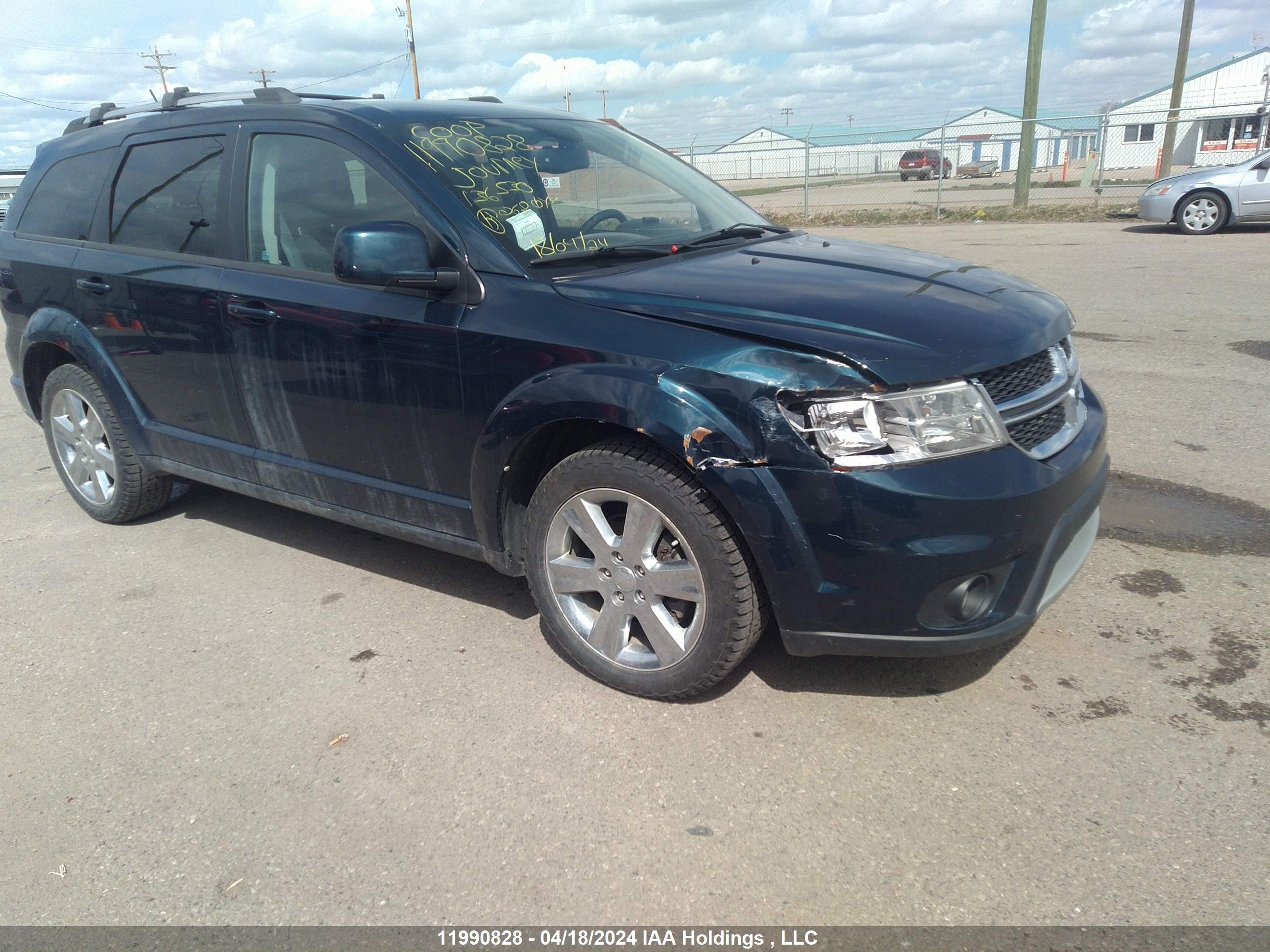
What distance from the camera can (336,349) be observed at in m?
3.47

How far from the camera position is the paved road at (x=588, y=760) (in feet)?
A: 7.65

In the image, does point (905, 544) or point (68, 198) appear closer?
point (905, 544)

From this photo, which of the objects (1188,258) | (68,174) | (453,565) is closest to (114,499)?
(68,174)

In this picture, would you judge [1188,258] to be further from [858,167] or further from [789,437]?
[858,167]

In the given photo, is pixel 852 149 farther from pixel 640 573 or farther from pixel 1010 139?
pixel 640 573

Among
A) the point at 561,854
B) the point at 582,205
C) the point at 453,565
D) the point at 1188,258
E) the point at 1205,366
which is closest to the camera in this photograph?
the point at 561,854

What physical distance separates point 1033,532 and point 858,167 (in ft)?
107

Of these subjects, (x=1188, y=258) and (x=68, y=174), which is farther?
(x=1188, y=258)

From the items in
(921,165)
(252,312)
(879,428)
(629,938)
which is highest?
(252,312)

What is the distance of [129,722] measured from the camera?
319 cm

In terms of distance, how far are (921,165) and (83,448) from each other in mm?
32977

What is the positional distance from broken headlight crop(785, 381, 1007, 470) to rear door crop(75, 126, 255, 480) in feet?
8.33

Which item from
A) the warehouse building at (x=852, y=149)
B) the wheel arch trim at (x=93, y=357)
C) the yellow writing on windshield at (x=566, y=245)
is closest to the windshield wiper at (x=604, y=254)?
the yellow writing on windshield at (x=566, y=245)

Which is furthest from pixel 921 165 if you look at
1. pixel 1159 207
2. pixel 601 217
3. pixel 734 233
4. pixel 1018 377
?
pixel 1018 377
